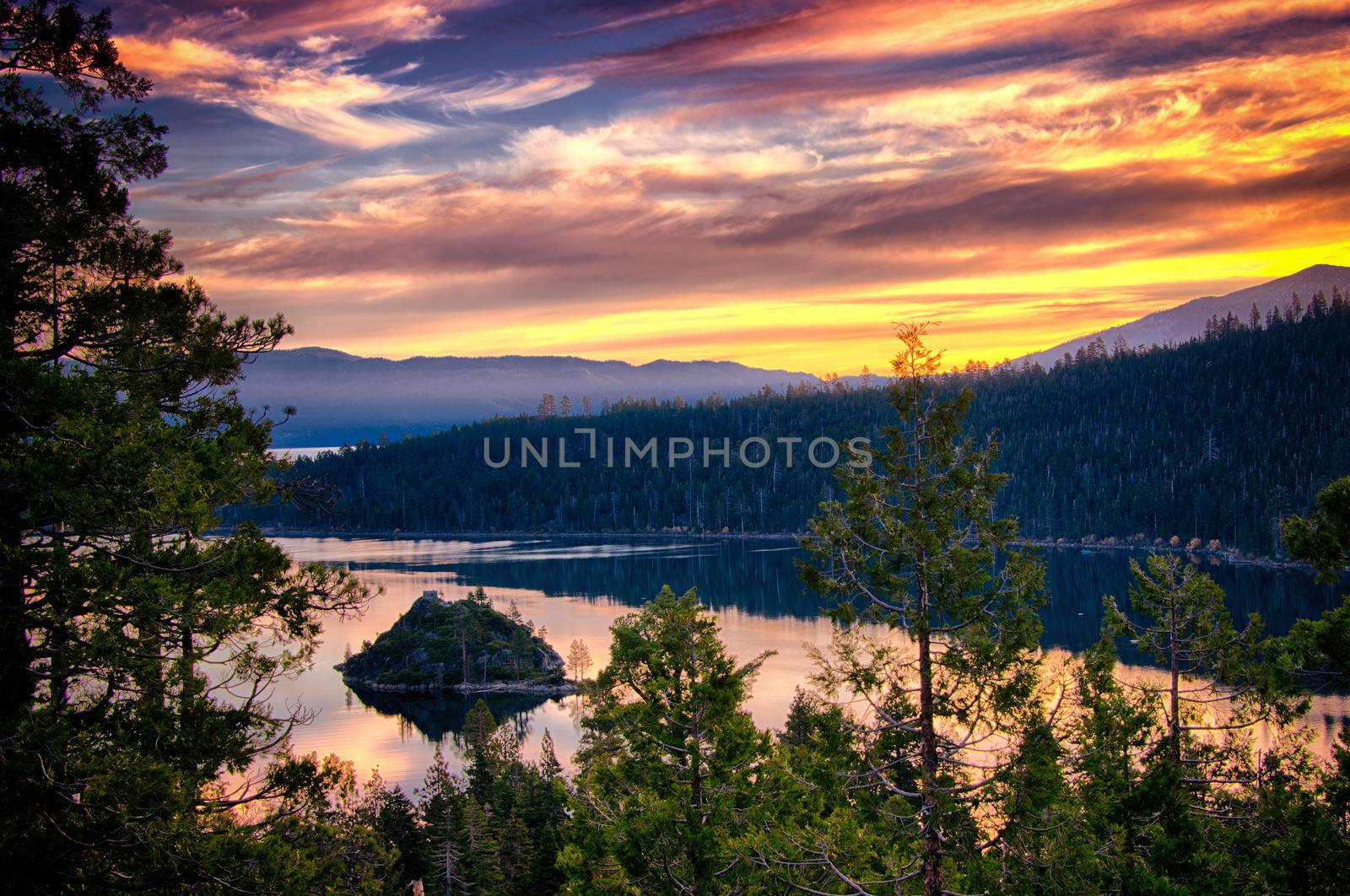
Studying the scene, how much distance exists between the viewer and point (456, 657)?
79188mm

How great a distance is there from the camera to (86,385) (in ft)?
35.0

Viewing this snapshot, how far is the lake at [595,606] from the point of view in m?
58.9

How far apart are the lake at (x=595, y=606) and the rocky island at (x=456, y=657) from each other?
90.3 inches

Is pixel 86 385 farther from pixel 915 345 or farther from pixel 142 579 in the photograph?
pixel 915 345

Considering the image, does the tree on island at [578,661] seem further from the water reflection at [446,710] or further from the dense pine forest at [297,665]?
the dense pine forest at [297,665]

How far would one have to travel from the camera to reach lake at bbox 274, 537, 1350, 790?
193 ft

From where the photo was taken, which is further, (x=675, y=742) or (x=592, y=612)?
(x=592, y=612)

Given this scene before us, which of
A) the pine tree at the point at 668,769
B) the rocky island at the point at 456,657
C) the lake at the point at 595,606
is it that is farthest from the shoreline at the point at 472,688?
the pine tree at the point at 668,769

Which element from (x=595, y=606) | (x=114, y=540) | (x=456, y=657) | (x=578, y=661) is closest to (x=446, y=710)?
(x=456, y=657)

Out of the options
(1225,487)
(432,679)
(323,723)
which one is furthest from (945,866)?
(1225,487)

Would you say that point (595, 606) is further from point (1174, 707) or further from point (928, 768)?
point (928, 768)

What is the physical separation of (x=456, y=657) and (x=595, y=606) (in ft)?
97.0

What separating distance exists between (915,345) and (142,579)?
29.7ft

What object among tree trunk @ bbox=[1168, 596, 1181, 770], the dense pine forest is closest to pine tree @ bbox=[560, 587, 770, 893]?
the dense pine forest
